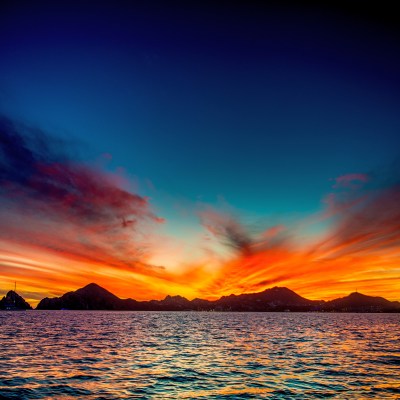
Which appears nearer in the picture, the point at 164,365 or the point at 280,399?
the point at 280,399

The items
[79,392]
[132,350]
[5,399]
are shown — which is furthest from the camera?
[132,350]

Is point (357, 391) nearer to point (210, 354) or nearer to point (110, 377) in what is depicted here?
point (110, 377)

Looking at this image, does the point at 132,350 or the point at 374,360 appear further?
Result: the point at 132,350

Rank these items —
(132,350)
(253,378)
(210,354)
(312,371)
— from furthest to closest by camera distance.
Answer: (132,350)
(210,354)
(312,371)
(253,378)

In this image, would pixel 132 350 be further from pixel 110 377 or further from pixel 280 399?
pixel 280 399

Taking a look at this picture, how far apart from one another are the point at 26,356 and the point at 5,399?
20.5m

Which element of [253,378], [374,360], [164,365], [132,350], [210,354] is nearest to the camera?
[253,378]

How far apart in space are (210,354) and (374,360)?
1923 centimetres

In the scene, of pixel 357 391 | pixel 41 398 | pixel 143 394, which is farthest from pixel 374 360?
pixel 41 398

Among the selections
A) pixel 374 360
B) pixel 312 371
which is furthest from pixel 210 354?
pixel 374 360

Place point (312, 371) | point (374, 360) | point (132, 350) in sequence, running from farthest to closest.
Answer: point (132, 350)
point (374, 360)
point (312, 371)

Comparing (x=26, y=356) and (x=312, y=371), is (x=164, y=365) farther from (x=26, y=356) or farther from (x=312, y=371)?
(x=26, y=356)

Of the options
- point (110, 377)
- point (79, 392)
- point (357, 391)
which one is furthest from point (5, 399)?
point (357, 391)

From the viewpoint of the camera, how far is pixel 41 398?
22.6m
